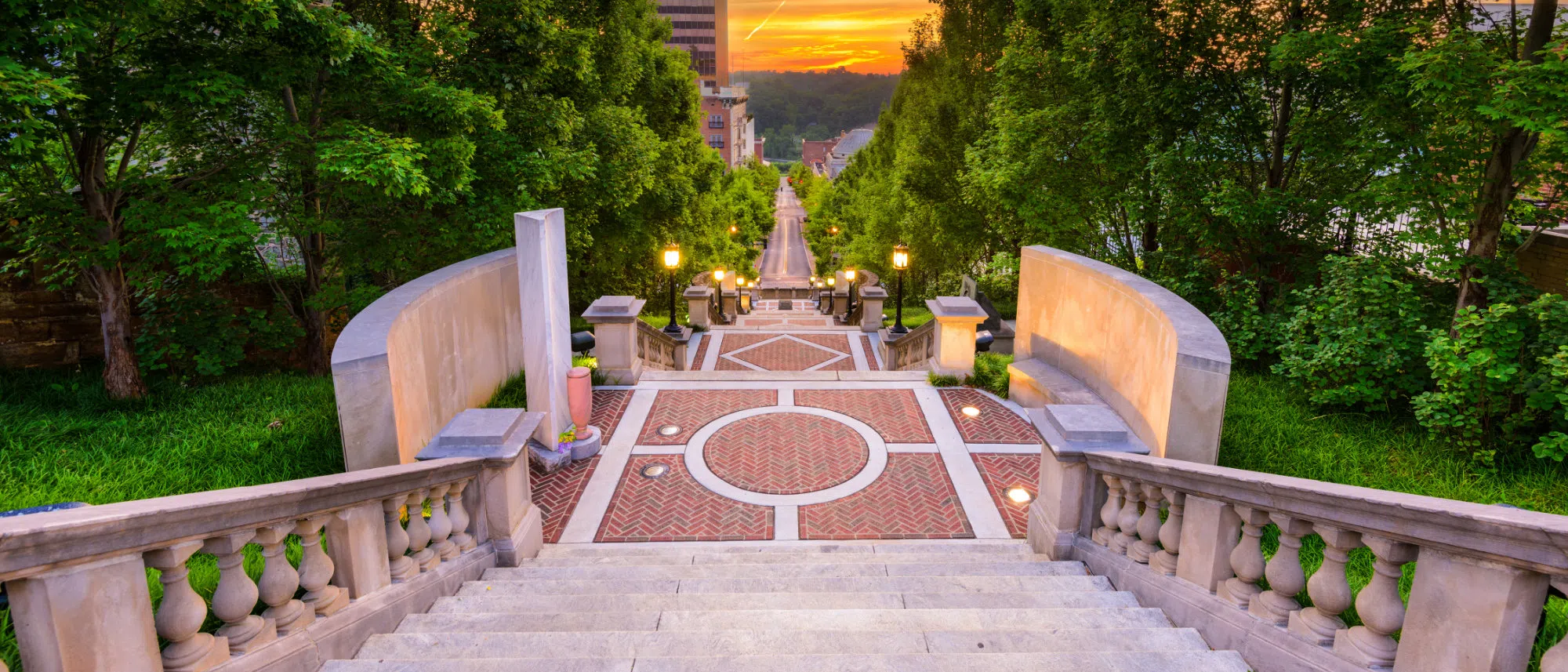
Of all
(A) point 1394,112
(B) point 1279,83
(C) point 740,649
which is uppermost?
(B) point 1279,83

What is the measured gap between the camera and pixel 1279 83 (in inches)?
451

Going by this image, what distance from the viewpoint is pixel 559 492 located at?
8.53 meters

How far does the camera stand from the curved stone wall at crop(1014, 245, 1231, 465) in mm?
6637

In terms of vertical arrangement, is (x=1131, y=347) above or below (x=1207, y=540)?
above

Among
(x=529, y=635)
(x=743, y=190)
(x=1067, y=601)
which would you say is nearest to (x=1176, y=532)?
(x=1067, y=601)

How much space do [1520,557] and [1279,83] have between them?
438 inches

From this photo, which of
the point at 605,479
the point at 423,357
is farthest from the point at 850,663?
Answer: the point at 605,479

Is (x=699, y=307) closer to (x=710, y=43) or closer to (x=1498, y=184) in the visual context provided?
(x=1498, y=184)

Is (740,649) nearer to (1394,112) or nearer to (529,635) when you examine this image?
(529,635)

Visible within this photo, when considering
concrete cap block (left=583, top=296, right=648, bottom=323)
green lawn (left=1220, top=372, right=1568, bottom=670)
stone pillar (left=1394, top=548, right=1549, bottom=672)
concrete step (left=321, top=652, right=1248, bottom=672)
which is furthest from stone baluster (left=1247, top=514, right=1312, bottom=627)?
concrete cap block (left=583, top=296, right=648, bottom=323)

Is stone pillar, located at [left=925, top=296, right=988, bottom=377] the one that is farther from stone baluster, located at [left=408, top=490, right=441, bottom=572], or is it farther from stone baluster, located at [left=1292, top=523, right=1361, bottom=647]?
stone baluster, located at [left=408, top=490, right=441, bottom=572]

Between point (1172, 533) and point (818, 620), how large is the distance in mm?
2197

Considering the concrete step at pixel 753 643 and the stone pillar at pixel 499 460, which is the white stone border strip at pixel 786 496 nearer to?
the stone pillar at pixel 499 460

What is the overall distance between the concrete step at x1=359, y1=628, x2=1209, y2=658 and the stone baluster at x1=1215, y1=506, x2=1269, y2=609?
1.00ft
